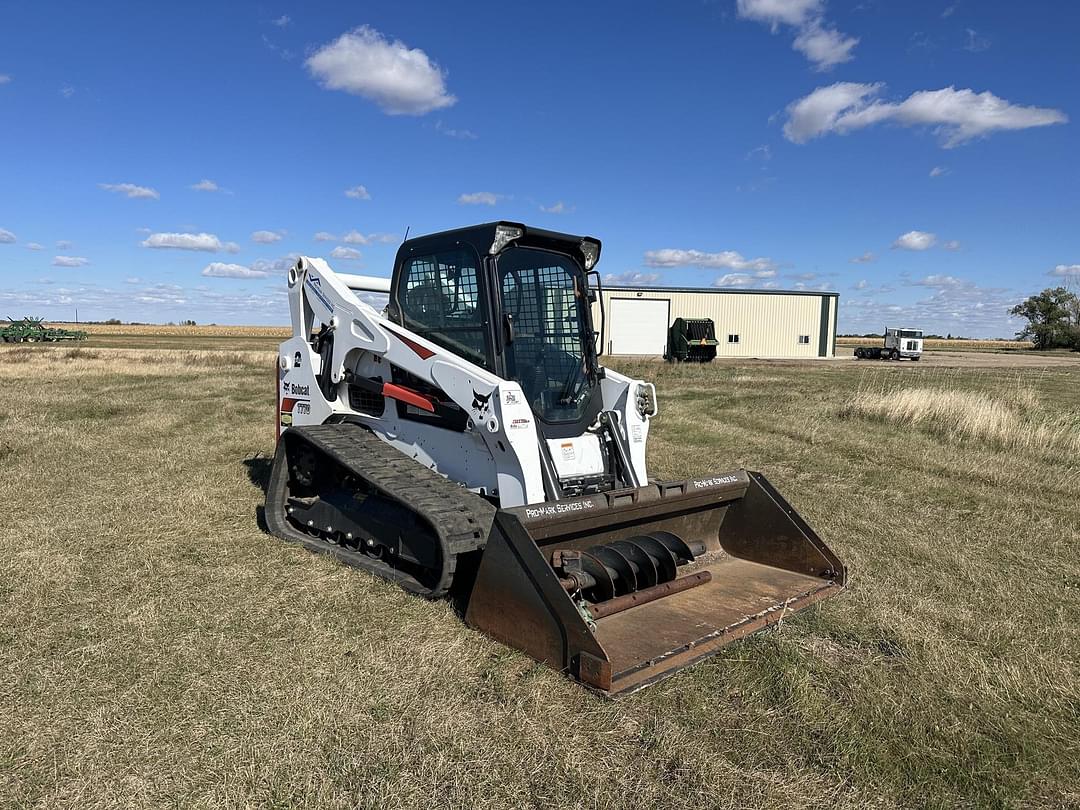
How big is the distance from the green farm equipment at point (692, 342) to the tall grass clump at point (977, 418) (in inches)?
723

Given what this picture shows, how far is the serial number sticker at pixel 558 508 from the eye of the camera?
4.39m

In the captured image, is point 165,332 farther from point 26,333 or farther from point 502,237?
point 502,237

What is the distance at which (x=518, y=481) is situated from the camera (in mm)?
5090

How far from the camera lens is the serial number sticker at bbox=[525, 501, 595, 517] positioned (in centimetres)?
439

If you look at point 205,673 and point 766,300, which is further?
point 766,300

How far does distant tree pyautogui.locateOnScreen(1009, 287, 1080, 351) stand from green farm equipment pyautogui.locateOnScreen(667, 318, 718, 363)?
53.8m

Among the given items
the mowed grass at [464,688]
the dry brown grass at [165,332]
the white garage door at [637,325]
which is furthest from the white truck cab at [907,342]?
the dry brown grass at [165,332]

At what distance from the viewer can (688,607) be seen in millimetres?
4781

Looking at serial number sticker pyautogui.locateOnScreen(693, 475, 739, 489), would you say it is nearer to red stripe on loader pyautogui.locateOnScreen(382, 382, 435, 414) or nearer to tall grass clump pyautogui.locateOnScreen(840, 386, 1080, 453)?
red stripe on loader pyautogui.locateOnScreen(382, 382, 435, 414)

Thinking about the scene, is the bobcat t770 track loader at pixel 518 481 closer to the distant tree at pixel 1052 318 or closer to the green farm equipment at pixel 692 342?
the green farm equipment at pixel 692 342

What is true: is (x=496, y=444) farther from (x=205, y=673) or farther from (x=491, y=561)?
(x=205, y=673)

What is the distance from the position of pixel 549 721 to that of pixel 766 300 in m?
43.9

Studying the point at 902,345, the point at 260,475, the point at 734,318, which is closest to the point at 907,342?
the point at 902,345

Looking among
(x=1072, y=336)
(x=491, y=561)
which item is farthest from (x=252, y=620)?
(x=1072, y=336)
